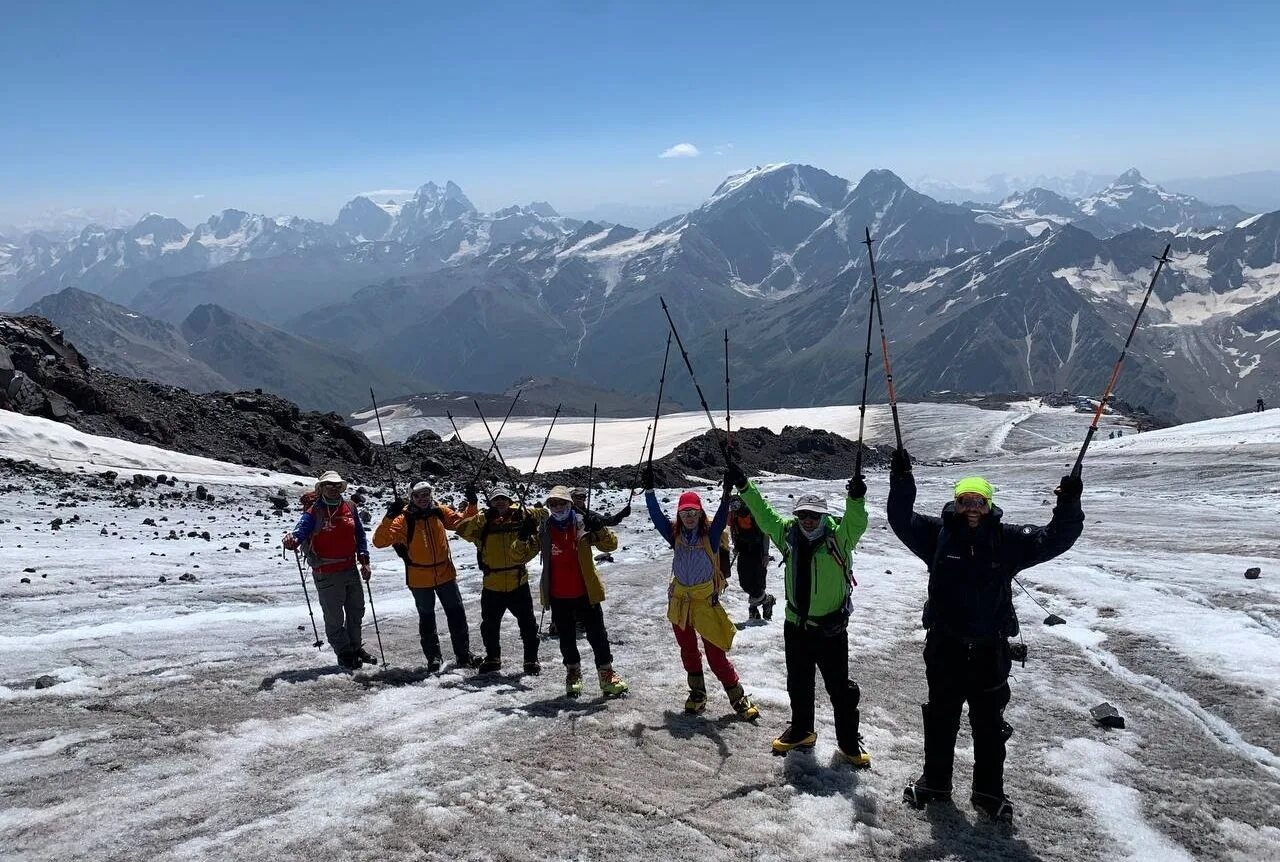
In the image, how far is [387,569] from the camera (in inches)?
817

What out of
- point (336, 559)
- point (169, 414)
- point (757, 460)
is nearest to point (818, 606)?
point (336, 559)

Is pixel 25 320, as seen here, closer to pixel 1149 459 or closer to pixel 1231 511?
pixel 1231 511

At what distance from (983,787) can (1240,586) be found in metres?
12.9

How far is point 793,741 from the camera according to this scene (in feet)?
29.0

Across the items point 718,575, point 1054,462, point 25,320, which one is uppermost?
point 25,320

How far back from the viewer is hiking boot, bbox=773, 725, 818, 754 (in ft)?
28.9

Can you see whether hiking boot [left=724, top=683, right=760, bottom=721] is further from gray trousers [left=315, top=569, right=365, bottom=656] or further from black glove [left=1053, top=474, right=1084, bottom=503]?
gray trousers [left=315, top=569, right=365, bottom=656]

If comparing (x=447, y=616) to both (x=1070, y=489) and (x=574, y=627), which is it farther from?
(x=1070, y=489)

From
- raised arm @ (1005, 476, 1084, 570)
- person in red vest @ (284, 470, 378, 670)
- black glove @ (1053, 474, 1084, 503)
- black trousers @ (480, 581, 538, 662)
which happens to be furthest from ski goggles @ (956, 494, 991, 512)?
person in red vest @ (284, 470, 378, 670)

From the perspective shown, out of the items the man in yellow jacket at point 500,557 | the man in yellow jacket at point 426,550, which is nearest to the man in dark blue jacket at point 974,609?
the man in yellow jacket at point 500,557

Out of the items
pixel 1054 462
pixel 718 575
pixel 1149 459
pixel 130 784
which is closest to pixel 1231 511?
pixel 1149 459

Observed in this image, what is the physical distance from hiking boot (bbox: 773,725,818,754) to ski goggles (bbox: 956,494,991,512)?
3015mm

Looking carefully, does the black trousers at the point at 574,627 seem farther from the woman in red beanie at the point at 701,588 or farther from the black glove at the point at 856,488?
the black glove at the point at 856,488

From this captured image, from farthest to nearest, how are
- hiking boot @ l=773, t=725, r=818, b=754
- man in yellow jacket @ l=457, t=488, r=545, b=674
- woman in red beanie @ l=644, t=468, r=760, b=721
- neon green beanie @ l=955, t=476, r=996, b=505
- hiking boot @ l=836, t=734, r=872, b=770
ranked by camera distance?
1. man in yellow jacket @ l=457, t=488, r=545, b=674
2. woman in red beanie @ l=644, t=468, r=760, b=721
3. hiking boot @ l=773, t=725, r=818, b=754
4. hiking boot @ l=836, t=734, r=872, b=770
5. neon green beanie @ l=955, t=476, r=996, b=505
